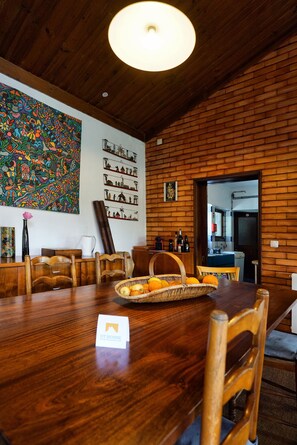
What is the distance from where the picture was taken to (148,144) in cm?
489

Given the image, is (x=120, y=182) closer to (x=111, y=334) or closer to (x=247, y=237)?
(x=111, y=334)

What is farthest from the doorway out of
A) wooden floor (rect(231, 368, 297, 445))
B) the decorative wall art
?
wooden floor (rect(231, 368, 297, 445))

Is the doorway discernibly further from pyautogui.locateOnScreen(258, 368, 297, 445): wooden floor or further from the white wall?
pyautogui.locateOnScreen(258, 368, 297, 445): wooden floor

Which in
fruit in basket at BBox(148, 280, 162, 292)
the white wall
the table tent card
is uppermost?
the white wall

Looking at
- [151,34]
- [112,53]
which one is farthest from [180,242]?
[151,34]

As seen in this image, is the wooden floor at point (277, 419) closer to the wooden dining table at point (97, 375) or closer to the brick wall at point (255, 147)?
the wooden dining table at point (97, 375)

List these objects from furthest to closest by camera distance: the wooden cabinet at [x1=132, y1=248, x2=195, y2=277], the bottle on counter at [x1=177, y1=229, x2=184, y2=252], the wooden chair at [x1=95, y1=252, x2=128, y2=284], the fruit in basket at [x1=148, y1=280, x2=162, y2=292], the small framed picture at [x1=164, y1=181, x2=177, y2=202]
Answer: the small framed picture at [x1=164, y1=181, x2=177, y2=202], the bottle on counter at [x1=177, y1=229, x2=184, y2=252], the wooden cabinet at [x1=132, y1=248, x2=195, y2=277], the wooden chair at [x1=95, y1=252, x2=128, y2=284], the fruit in basket at [x1=148, y1=280, x2=162, y2=292]

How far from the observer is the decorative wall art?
4.11 meters

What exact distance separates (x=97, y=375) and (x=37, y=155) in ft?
9.50

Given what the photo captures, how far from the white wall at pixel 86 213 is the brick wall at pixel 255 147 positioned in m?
0.50

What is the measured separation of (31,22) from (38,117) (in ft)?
3.02

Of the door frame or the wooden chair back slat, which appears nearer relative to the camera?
the wooden chair back slat

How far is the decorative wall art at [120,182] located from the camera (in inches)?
162

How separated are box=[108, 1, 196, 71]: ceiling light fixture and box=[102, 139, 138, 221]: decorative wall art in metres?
2.41
